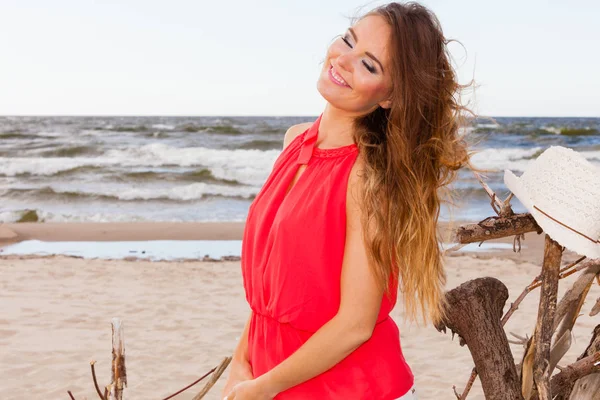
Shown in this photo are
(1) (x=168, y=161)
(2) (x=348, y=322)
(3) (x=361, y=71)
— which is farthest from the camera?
(1) (x=168, y=161)

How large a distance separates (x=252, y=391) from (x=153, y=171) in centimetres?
1707

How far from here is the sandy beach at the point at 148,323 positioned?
4.99 metres

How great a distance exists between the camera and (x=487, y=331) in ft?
5.98

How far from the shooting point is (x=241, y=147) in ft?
83.1

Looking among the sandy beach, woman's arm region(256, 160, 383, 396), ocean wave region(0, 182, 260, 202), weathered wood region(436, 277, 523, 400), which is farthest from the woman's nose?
ocean wave region(0, 182, 260, 202)

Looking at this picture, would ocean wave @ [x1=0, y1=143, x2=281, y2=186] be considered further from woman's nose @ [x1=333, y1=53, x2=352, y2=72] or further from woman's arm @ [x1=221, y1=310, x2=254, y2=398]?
woman's nose @ [x1=333, y1=53, x2=352, y2=72]

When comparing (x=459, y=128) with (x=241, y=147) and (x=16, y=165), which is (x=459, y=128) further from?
(x=241, y=147)

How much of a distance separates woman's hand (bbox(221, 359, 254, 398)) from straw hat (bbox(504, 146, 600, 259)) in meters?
0.83

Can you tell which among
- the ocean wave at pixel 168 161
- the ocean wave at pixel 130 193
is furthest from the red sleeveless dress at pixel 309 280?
the ocean wave at pixel 168 161

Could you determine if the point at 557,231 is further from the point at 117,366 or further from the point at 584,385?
the point at 117,366

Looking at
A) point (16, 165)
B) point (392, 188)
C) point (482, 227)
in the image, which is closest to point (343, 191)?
point (392, 188)

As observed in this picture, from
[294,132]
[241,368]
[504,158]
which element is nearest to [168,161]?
[504,158]

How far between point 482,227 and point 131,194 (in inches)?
555

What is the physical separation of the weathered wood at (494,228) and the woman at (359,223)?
82 mm
